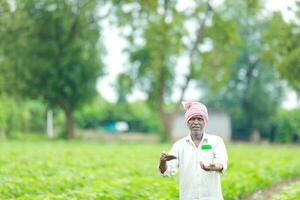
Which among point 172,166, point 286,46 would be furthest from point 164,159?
point 286,46

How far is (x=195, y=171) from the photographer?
632 cm

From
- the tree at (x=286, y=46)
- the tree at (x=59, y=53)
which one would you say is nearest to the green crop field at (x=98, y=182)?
the tree at (x=286, y=46)

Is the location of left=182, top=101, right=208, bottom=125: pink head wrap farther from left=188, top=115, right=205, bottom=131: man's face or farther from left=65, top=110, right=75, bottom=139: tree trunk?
left=65, top=110, right=75, bottom=139: tree trunk

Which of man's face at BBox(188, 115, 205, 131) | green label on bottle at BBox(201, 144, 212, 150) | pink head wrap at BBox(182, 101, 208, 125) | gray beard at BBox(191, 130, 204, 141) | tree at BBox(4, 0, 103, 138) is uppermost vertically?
tree at BBox(4, 0, 103, 138)

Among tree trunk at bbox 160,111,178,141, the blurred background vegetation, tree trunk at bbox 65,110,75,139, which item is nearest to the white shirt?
the blurred background vegetation

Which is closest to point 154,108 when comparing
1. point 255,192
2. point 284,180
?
point 284,180

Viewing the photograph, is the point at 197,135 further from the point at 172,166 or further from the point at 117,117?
the point at 117,117

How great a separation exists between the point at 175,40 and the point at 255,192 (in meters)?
29.7

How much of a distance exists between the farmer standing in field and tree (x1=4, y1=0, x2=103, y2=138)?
120 feet

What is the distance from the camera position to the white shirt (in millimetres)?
6305

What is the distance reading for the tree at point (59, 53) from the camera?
1693 inches

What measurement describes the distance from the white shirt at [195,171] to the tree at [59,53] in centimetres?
3665

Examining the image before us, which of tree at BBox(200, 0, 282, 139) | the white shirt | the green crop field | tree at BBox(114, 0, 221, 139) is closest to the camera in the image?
the white shirt

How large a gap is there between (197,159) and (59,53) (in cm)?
3913
